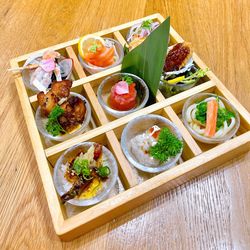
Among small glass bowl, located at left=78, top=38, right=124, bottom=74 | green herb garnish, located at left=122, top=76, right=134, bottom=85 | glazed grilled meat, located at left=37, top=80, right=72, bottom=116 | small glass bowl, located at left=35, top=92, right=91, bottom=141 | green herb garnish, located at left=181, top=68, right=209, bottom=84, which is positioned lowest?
green herb garnish, located at left=181, top=68, right=209, bottom=84

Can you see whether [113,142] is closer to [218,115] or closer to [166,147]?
[166,147]

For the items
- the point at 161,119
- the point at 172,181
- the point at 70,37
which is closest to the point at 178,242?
the point at 172,181

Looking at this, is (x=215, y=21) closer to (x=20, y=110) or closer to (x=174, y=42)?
(x=174, y=42)

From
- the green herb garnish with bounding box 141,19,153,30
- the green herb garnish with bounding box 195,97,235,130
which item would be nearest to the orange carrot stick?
the green herb garnish with bounding box 195,97,235,130

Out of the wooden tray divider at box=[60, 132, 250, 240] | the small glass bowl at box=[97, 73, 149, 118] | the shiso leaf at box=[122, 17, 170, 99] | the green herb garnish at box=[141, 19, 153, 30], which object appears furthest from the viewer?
the green herb garnish at box=[141, 19, 153, 30]

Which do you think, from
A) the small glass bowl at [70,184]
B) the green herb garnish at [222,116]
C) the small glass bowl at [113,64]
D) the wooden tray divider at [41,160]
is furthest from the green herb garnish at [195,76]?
the wooden tray divider at [41,160]

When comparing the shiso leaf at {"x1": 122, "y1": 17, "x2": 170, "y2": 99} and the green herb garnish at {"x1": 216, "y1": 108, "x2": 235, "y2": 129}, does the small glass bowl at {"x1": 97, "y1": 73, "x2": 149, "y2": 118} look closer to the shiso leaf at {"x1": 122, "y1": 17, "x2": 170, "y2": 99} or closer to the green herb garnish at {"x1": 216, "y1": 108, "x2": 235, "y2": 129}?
the shiso leaf at {"x1": 122, "y1": 17, "x2": 170, "y2": 99}

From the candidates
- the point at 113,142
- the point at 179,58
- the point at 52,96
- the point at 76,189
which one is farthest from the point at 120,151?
the point at 179,58

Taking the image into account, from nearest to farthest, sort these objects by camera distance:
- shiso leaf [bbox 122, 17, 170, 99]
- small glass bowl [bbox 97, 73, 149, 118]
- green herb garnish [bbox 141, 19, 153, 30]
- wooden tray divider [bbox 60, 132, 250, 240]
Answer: wooden tray divider [bbox 60, 132, 250, 240]
shiso leaf [bbox 122, 17, 170, 99]
small glass bowl [bbox 97, 73, 149, 118]
green herb garnish [bbox 141, 19, 153, 30]
